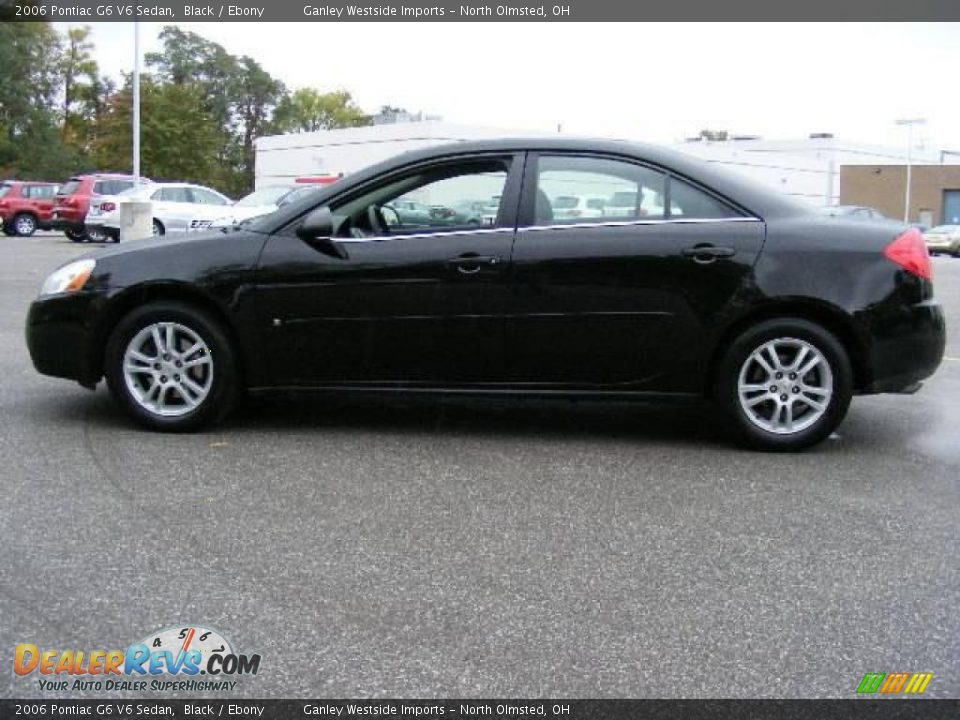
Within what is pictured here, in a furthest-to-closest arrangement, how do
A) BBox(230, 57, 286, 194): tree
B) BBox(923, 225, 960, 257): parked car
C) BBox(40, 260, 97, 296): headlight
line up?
BBox(230, 57, 286, 194): tree
BBox(923, 225, 960, 257): parked car
BBox(40, 260, 97, 296): headlight

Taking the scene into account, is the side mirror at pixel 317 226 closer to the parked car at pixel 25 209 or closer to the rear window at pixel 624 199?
the rear window at pixel 624 199

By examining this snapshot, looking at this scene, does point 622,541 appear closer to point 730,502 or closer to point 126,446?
point 730,502

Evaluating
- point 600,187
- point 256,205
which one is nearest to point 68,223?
point 256,205

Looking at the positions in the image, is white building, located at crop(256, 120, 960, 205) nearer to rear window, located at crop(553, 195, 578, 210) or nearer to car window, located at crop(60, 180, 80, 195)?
car window, located at crop(60, 180, 80, 195)

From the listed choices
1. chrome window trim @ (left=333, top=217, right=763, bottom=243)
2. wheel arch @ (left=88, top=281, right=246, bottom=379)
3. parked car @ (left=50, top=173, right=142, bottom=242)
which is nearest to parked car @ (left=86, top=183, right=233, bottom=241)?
parked car @ (left=50, top=173, right=142, bottom=242)

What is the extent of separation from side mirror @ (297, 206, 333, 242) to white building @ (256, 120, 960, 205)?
3795cm

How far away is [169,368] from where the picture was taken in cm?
576

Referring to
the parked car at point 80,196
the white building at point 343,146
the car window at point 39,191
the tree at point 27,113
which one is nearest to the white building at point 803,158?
the white building at point 343,146

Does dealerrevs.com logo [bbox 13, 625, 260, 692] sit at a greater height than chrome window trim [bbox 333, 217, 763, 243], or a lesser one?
lesser

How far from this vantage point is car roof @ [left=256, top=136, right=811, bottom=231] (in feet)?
18.6

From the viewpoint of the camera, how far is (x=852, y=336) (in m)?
5.57

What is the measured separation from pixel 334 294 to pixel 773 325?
2299 millimetres

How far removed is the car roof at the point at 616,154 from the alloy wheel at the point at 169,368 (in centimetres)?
78

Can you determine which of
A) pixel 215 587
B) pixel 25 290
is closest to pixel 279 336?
pixel 215 587
